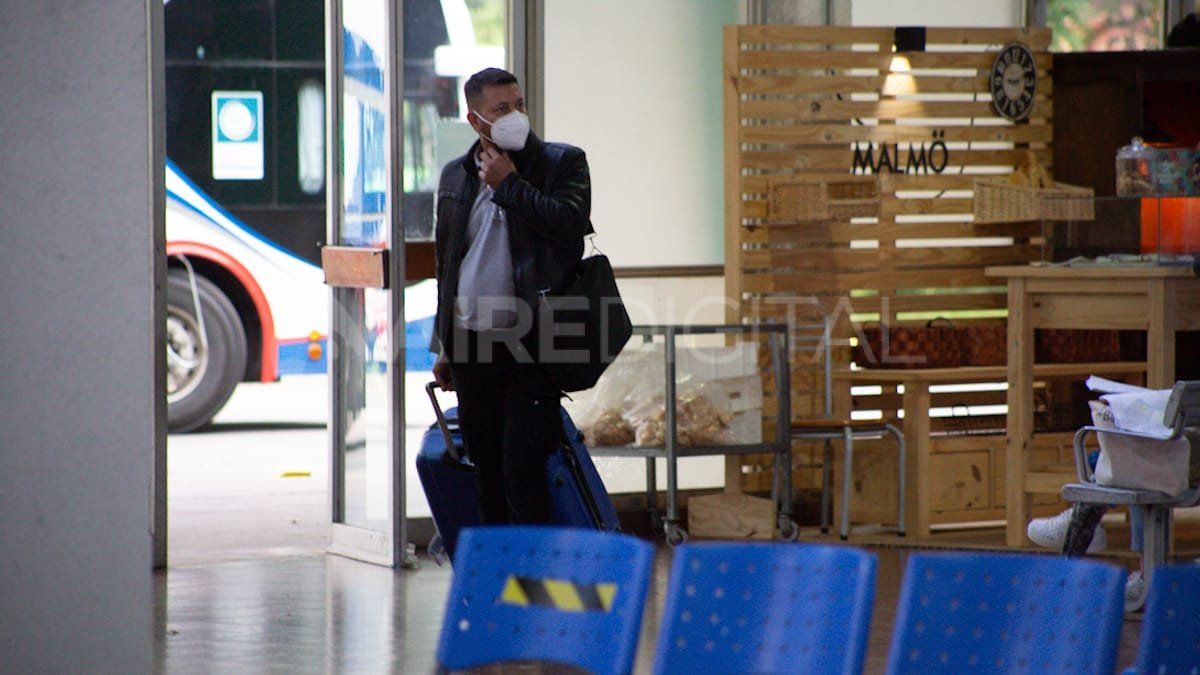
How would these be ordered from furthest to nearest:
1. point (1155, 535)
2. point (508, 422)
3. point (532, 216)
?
point (1155, 535)
point (508, 422)
point (532, 216)

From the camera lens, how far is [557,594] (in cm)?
285

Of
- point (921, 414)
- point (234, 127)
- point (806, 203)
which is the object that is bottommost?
point (921, 414)

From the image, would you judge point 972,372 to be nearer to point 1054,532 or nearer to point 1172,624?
point 1054,532

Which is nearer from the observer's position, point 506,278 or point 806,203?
point 506,278

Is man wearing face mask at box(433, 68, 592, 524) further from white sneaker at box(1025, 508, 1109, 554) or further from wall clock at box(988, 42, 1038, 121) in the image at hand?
wall clock at box(988, 42, 1038, 121)

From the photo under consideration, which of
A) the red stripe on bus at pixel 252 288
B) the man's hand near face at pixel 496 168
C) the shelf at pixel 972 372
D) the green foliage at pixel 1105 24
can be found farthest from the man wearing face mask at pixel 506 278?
the red stripe on bus at pixel 252 288

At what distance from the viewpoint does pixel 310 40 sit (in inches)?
397

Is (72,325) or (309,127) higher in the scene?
(309,127)

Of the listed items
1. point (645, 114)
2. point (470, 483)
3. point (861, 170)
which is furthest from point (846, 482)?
point (470, 483)

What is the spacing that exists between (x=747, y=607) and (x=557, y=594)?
30 centimetres

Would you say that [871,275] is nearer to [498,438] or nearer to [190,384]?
[498,438]

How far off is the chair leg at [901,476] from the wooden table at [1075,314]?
49 cm

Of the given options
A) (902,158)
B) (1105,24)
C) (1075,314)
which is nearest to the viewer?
(1075,314)

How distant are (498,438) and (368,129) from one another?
207cm
